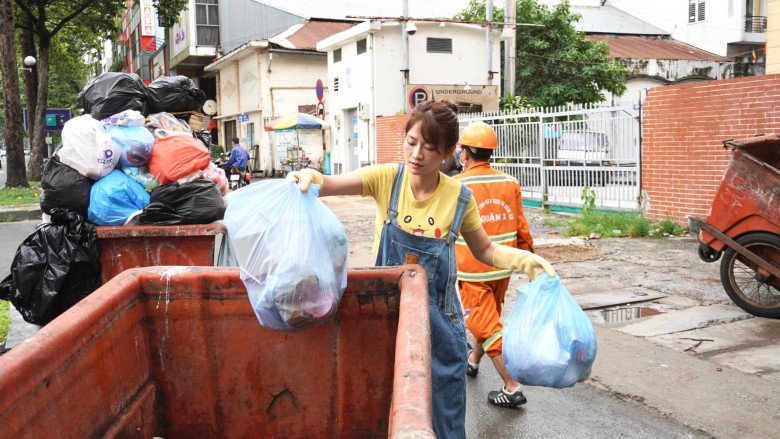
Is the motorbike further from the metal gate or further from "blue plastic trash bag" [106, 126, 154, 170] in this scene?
"blue plastic trash bag" [106, 126, 154, 170]

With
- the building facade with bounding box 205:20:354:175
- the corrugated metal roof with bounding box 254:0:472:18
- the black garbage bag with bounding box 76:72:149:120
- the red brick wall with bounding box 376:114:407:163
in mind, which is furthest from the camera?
the corrugated metal roof with bounding box 254:0:472:18

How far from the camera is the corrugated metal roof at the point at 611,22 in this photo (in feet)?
109

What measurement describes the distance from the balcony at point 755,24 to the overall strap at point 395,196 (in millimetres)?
32165

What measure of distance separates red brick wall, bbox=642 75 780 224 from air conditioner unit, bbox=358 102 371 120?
39.7ft

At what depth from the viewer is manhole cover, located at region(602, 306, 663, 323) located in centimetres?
605

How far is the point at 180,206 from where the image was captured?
4.13 meters

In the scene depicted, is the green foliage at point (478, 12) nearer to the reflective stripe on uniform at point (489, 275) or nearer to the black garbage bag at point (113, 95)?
the black garbage bag at point (113, 95)

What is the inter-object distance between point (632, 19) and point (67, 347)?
119ft

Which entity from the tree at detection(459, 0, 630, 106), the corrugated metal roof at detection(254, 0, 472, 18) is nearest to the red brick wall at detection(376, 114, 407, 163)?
the tree at detection(459, 0, 630, 106)

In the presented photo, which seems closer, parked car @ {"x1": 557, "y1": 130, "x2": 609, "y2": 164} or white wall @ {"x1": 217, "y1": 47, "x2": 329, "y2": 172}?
parked car @ {"x1": 557, "y1": 130, "x2": 609, "y2": 164}

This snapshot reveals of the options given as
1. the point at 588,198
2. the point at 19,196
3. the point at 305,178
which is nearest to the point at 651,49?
the point at 588,198

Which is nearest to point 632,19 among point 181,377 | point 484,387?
point 484,387

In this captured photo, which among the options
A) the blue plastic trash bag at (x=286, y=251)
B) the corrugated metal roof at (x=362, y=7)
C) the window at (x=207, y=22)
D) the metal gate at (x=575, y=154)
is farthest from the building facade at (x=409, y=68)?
the blue plastic trash bag at (x=286, y=251)

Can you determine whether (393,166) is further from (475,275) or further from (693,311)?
(693,311)
